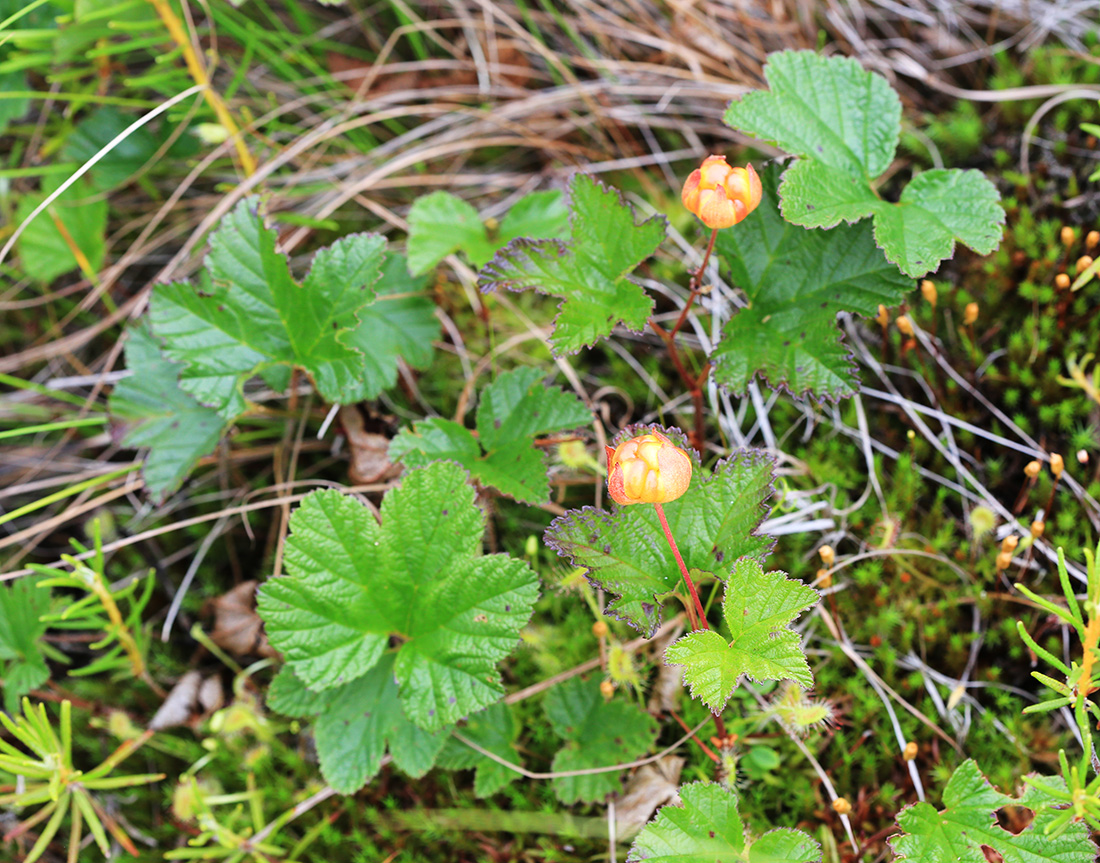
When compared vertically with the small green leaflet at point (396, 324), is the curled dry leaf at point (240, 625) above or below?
below

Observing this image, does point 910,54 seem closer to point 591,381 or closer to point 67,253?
point 591,381

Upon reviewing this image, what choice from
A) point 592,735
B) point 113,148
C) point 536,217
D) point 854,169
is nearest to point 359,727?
point 592,735

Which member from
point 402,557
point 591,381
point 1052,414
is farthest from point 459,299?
point 1052,414

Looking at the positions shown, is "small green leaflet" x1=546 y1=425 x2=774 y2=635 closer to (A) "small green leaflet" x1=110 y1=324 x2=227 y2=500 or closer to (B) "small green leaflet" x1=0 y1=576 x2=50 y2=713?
(A) "small green leaflet" x1=110 y1=324 x2=227 y2=500

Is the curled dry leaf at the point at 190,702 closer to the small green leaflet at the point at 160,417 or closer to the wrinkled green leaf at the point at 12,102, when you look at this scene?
the small green leaflet at the point at 160,417

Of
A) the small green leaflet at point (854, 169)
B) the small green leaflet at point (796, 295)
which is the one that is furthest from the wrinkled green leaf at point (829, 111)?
the small green leaflet at point (796, 295)

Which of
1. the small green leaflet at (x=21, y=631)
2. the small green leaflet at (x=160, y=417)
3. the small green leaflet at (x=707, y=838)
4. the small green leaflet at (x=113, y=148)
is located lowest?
the small green leaflet at (x=707, y=838)
